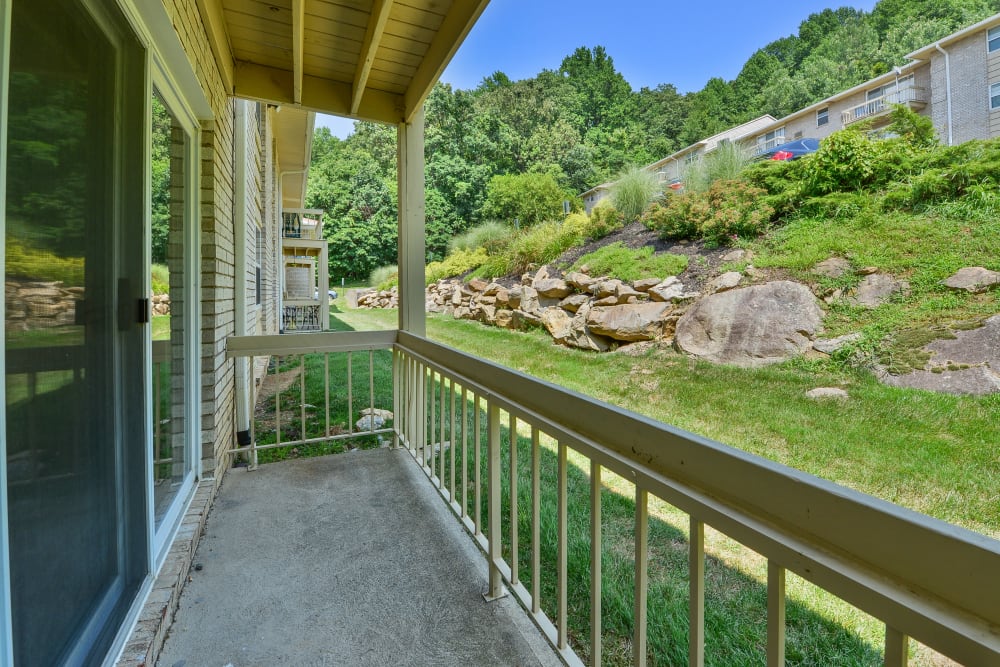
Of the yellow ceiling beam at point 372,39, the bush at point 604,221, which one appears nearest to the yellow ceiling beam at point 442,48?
the yellow ceiling beam at point 372,39

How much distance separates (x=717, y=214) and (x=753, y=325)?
1689 mm

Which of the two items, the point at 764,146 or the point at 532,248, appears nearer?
the point at 764,146

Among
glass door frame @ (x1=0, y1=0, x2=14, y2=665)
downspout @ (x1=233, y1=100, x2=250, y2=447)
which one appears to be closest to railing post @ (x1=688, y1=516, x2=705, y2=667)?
glass door frame @ (x1=0, y1=0, x2=14, y2=665)

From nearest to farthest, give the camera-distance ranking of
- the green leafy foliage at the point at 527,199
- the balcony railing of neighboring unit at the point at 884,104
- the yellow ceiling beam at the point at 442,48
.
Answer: the yellow ceiling beam at the point at 442,48
the balcony railing of neighboring unit at the point at 884,104
the green leafy foliage at the point at 527,199

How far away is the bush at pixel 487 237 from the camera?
361 inches

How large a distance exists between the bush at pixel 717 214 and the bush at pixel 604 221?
1001 millimetres

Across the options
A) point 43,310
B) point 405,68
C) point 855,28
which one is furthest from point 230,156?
point 855,28

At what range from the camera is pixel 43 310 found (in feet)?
3.34

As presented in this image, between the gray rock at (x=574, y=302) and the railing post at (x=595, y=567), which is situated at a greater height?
the gray rock at (x=574, y=302)

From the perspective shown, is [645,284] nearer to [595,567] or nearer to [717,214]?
[717,214]

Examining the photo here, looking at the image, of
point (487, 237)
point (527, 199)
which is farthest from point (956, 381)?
point (487, 237)

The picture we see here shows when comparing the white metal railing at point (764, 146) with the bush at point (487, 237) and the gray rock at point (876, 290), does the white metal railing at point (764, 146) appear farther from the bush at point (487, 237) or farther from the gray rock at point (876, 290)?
the bush at point (487, 237)

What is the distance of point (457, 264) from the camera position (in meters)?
10.0

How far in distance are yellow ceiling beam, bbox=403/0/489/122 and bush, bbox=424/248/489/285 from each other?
6261 millimetres
